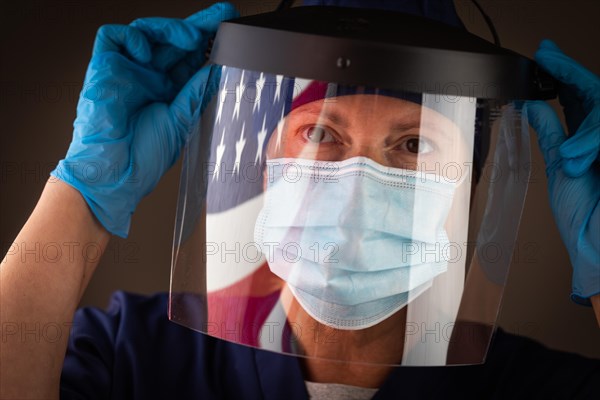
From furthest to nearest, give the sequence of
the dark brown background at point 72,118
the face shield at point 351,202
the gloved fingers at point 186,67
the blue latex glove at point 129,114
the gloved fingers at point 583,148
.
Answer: the dark brown background at point 72,118, the gloved fingers at point 186,67, the blue latex glove at point 129,114, the gloved fingers at point 583,148, the face shield at point 351,202

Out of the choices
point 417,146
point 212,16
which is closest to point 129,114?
point 212,16

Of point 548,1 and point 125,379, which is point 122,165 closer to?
point 125,379

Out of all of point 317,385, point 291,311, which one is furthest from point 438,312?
point 317,385

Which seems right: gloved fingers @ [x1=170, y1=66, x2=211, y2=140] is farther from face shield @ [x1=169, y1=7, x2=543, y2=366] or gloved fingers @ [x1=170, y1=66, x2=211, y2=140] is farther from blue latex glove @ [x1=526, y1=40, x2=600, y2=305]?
blue latex glove @ [x1=526, y1=40, x2=600, y2=305]

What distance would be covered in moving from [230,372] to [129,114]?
0.56m

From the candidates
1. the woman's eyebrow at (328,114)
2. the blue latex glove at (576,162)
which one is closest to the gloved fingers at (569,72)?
the blue latex glove at (576,162)

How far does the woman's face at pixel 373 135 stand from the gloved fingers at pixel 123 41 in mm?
508

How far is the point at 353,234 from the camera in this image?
1203mm

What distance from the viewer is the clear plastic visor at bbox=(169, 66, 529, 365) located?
47.1 inches

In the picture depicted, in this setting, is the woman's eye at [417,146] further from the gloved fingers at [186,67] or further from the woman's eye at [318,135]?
the gloved fingers at [186,67]

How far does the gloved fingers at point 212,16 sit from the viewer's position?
1562 mm

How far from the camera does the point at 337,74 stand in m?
1.09

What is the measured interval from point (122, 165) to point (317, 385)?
575 millimetres

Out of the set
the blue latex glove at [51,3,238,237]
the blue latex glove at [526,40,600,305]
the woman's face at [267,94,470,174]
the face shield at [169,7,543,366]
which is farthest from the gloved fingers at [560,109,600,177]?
the blue latex glove at [51,3,238,237]
